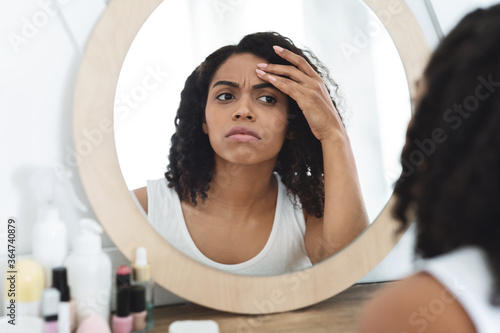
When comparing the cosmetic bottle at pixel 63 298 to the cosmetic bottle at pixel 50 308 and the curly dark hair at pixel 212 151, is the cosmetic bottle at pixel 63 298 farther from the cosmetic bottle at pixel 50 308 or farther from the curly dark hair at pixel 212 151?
the curly dark hair at pixel 212 151

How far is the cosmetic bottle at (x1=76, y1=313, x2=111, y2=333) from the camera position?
0.67 metres

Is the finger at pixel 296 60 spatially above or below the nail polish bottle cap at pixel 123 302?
above

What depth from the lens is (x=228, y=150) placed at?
0.77 meters

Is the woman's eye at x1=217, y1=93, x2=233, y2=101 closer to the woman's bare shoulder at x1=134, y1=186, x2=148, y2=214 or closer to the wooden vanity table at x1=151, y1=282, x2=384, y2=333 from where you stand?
the woman's bare shoulder at x1=134, y1=186, x2=148, y2=214

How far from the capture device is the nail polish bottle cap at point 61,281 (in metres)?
0.66

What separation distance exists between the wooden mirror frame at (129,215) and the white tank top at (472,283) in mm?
390

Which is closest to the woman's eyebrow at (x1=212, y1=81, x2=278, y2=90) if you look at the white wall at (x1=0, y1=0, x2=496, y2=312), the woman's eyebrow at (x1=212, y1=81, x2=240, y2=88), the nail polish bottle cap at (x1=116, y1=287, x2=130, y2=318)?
the woman's eyebrow at (x1=212, y1=81, x2=240, y2=88)

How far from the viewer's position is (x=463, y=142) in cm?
46

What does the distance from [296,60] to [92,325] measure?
A: 0.48 metres

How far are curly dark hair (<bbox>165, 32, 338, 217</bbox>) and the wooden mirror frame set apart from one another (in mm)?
82

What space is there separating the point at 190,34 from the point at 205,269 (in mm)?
347

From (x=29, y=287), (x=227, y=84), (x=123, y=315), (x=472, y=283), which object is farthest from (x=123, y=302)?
(x=472, y=283)

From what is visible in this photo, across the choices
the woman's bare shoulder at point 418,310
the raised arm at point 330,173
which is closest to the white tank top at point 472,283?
the woman's bare shoulder at point 418,310

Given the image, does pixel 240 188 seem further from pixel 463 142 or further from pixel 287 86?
pixel 463 142
